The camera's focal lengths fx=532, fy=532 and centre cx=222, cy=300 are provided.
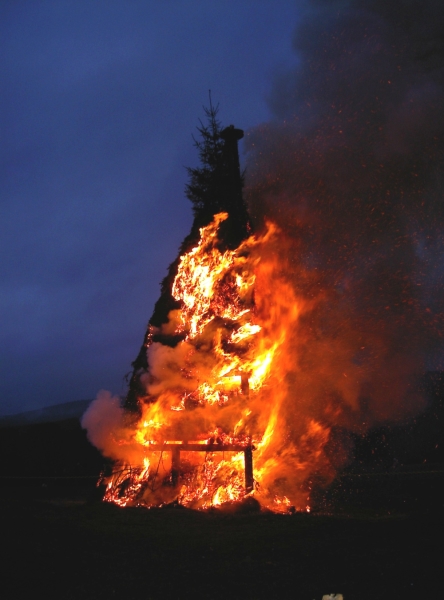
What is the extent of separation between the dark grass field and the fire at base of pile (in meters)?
1.80

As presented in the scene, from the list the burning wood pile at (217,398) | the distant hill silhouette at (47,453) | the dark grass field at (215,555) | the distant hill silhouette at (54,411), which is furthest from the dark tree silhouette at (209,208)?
the distant hill silhouette at (54,411)

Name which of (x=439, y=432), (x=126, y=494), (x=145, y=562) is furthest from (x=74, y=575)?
(x=439, y=432)

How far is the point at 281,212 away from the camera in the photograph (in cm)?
1530

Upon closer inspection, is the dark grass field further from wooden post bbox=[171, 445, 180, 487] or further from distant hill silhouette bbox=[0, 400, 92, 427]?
distant hill silhouette bbox=[0, 400, 92, 427]

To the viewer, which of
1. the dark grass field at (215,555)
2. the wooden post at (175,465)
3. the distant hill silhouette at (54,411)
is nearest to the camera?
the dark grass field at (215,555)

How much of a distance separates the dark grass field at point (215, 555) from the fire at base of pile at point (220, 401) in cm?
180

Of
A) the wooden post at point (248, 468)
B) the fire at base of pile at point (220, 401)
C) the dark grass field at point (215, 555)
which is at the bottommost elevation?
the dark grass field at point (215, 555)

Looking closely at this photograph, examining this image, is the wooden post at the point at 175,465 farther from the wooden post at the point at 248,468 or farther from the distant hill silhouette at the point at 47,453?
the distant hill silhouette at the point at 47,453

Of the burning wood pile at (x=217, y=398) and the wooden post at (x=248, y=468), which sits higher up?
the burning wood pile at (x=217, y=398)

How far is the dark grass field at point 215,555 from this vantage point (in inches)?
229

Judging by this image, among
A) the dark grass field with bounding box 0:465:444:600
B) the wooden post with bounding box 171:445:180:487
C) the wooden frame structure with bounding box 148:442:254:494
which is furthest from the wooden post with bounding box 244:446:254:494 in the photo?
the wooden post with bounding box 171:445:180:487

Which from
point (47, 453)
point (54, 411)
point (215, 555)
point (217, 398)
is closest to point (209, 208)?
point (217, 398)

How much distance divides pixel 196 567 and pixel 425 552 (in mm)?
3009

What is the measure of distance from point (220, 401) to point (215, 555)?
243 inches
